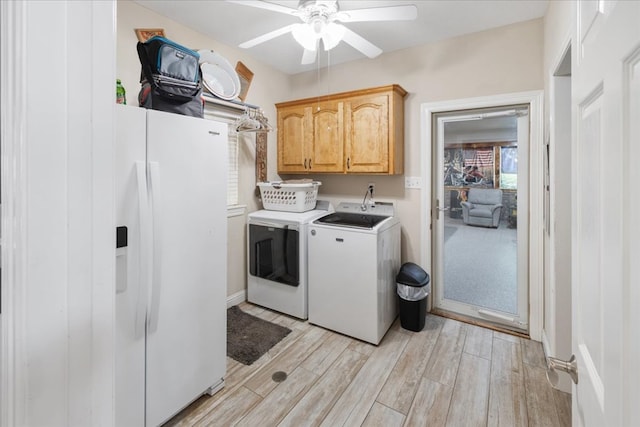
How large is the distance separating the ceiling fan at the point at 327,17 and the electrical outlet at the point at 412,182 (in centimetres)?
122

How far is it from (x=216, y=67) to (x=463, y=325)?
3150 mm

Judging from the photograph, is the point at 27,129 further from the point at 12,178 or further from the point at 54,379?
the point at 54,379

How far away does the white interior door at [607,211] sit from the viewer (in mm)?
408

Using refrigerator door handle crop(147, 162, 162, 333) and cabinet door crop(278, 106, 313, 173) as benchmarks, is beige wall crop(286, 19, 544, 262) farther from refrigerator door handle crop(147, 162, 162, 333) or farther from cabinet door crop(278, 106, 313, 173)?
refrigerator door handle crop(147, 162, 162, 333)

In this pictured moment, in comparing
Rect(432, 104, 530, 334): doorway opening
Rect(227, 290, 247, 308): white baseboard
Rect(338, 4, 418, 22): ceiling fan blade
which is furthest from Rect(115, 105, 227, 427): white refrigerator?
Rect(432, 104, 530, 334): doorway opening

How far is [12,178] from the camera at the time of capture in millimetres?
420

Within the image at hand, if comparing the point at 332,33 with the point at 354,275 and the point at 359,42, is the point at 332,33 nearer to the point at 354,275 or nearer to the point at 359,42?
the point at 359,42

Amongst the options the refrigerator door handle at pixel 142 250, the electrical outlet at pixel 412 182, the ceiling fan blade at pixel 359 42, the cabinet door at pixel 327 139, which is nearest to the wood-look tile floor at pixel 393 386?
the refrigerator door handle at pixel 142 250

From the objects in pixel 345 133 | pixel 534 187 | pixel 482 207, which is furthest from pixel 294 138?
pixel 534 187

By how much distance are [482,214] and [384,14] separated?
6.36ft

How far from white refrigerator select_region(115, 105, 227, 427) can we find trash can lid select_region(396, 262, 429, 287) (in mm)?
1527

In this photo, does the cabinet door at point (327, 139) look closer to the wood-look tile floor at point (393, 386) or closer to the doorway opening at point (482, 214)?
the doorway opening at point (482, 214)

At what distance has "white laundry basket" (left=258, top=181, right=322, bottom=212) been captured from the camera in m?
3.00

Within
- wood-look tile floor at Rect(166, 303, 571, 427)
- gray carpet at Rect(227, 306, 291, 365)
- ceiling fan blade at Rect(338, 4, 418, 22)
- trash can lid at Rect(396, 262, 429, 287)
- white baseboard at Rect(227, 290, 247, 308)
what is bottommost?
wood-look tile floor at Rect(166, 303, 571, 427)
